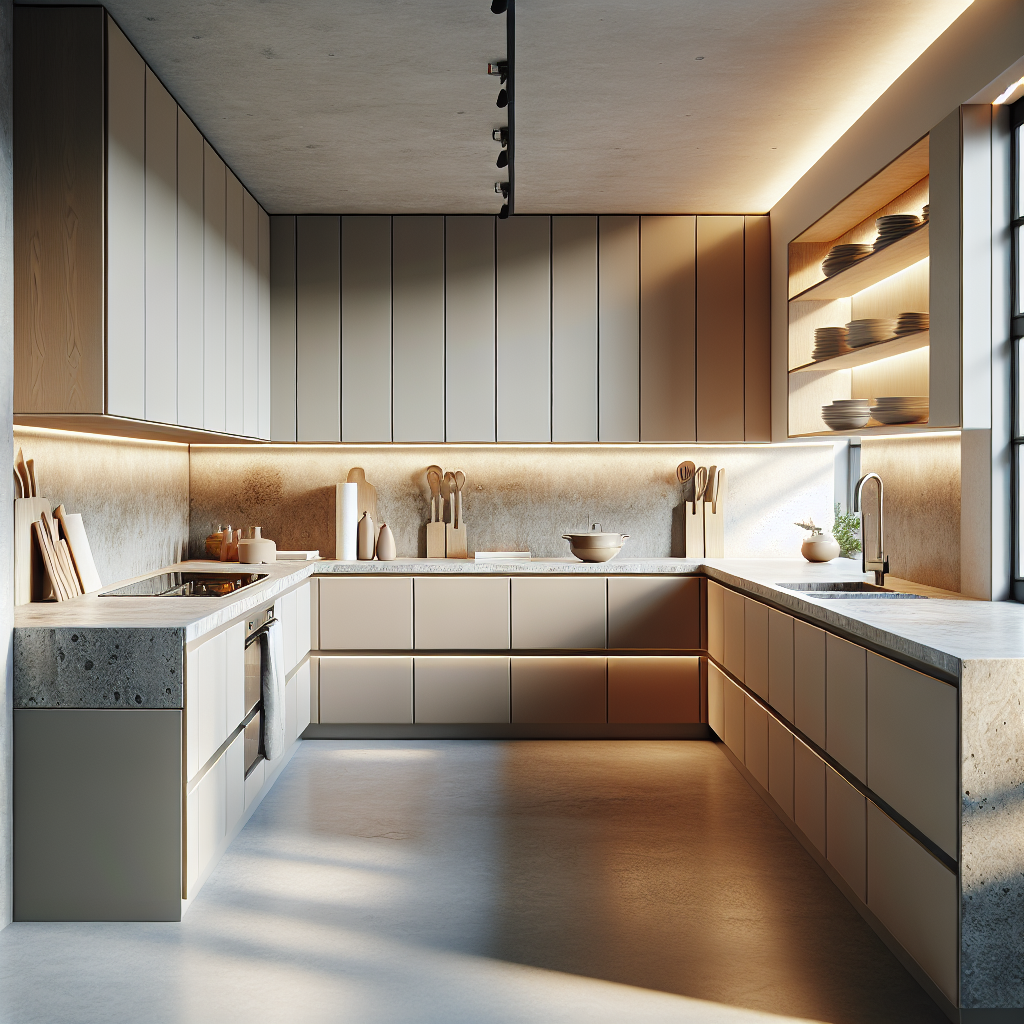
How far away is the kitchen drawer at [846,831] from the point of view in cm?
282

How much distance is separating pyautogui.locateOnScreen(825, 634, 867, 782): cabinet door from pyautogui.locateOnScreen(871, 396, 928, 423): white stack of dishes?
40.3 inches

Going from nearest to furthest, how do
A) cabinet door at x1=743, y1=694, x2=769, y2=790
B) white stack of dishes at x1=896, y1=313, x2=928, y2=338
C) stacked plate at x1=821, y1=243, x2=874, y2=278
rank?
white stack of dishes at x1=896, y1=313, x2=928, y2=338, cabinet door at x1=743, y1=694, x2=769, y2=790, stacked plate at x1=821, y1=243, x2=874, y2=278

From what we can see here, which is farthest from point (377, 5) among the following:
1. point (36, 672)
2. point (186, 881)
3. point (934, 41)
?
point (186, 881)

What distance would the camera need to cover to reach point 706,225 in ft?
17.4

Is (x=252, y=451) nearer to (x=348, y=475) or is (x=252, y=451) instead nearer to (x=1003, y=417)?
(x=348, y=475)

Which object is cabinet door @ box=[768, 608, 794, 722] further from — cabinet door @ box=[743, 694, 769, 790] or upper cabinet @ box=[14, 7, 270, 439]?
upper cabinet @ box=[14, 7, 270, 439]

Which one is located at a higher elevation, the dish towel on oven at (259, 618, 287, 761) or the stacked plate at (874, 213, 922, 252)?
the stacked plate at (874, 213, 922, 252)

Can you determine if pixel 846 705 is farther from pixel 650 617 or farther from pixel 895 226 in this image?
pixel 650 617

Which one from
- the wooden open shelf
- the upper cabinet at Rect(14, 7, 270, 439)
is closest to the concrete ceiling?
the upper cabinet at Rect(14, 7, 270, 439)

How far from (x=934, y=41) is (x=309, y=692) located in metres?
3.89

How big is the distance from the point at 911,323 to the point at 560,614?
226cm

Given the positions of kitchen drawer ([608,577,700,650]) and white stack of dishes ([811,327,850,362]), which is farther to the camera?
kitchen drawer ([608,577,700,650])

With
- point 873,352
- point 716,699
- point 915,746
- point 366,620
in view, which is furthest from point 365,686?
point 915,746

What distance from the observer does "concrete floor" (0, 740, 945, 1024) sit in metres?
2.43
